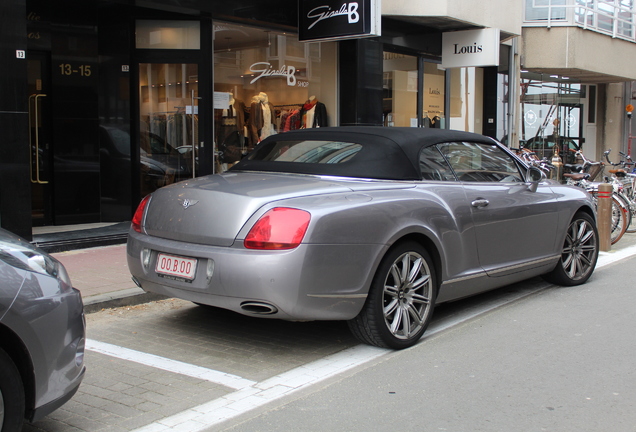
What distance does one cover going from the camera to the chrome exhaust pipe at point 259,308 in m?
4.48

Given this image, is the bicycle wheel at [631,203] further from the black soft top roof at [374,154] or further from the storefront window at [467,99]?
the black soft top roof at [374,154]

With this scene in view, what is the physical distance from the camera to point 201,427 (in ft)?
12.2

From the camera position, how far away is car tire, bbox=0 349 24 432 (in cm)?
294

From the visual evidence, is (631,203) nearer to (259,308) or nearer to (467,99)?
(467,99)

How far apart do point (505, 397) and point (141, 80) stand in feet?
28.2

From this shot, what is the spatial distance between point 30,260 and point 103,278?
411 cm

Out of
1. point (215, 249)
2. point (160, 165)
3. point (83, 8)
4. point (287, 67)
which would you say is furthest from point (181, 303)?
point (287, 67)

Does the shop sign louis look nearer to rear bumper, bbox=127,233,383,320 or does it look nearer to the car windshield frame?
the car windshield frame

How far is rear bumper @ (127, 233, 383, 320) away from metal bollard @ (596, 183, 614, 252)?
6072 mm

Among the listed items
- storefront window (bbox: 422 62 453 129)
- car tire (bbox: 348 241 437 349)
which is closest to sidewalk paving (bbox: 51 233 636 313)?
car tire (bbox: 348 241 437 349)

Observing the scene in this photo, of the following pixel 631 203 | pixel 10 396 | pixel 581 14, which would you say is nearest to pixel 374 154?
pixel 10 396

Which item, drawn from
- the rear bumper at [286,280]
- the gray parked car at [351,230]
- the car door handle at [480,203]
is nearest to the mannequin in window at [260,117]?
the gray parked car at [351,230]

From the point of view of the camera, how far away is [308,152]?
225 inches

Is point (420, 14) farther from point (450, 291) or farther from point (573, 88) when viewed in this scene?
point (573, 88)
